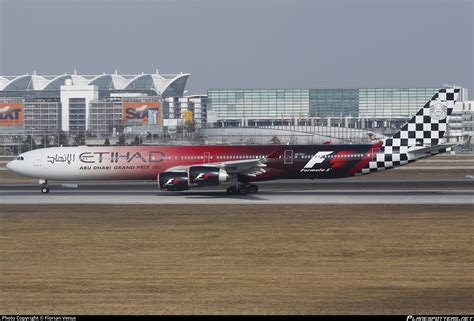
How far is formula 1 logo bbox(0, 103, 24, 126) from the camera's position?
150 m

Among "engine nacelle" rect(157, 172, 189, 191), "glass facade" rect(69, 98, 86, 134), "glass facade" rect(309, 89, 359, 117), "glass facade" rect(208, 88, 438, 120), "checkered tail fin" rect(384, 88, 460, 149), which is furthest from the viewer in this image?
"glass facade" rect(309, 89, 359, 117)

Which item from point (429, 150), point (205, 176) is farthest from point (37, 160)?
point (429, 150)

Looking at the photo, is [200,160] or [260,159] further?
[200,160]

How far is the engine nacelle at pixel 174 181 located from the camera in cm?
3953

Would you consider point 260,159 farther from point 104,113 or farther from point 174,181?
point 104,113

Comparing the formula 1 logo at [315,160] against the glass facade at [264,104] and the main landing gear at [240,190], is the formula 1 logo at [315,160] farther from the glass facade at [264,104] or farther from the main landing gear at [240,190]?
the glass facade at [264,104]

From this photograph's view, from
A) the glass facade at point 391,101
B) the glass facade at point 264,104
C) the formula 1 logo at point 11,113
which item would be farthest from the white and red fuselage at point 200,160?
the glass facade at point 264,104

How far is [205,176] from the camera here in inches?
1550

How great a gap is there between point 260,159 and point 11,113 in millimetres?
117112

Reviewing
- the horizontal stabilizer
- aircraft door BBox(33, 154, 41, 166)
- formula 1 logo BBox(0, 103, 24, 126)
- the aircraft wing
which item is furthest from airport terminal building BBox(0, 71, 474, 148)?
the aircraft wing

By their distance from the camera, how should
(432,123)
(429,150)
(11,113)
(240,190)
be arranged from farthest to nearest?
(11,113), (432,123), (429,150), (240,190)

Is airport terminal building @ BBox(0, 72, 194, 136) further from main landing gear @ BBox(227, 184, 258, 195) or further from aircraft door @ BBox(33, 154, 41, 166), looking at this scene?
main landing gear @ BBox(227, 184, 258, 195)

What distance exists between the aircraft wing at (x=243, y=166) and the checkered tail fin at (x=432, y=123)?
7328 mm

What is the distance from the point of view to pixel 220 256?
22250 mm
